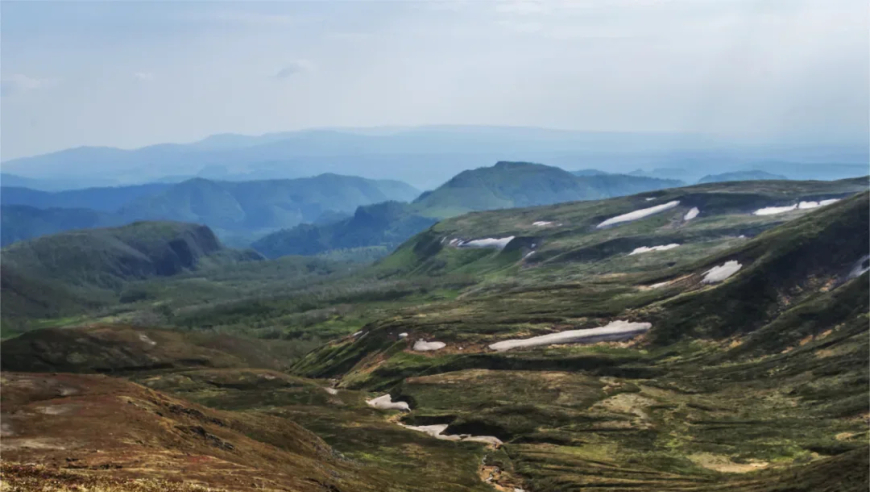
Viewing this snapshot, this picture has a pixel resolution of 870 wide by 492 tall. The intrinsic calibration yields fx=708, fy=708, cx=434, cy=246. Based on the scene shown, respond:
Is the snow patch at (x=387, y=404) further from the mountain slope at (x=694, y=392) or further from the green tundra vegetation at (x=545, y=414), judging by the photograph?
the mountain slope at (x=694, y=392)

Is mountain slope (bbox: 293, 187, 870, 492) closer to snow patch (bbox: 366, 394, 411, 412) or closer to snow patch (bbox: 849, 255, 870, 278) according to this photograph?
snow patch (bbox: 849, 255, 870, 278)

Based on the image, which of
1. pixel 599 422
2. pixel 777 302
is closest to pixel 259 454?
pixel 599 422

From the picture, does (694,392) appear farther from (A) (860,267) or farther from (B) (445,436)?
(A) (860,267)

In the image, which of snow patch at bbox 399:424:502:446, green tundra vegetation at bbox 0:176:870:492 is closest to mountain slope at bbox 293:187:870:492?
green tundra vegetation at bbox 0:176:870:492

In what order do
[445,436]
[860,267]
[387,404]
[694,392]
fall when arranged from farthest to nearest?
[860,267] → [387,404] → [694,392] → [445,436]

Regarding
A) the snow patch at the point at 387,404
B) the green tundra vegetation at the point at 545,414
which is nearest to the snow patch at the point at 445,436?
the green tundra vegetation at the point at 545,414

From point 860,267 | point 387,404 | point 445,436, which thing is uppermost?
point 860,267

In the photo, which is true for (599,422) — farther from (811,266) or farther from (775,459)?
(811,266)

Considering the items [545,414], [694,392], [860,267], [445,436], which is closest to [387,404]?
[445,436]
